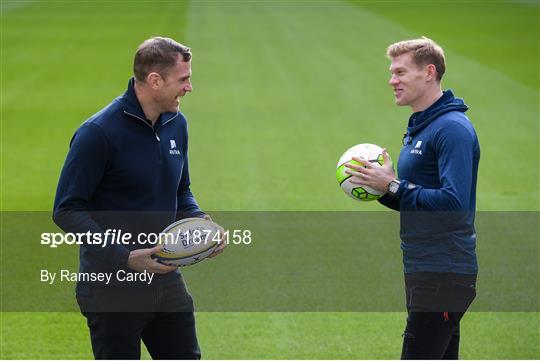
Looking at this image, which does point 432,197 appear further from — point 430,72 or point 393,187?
point 430,72

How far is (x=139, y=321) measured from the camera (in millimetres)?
6059

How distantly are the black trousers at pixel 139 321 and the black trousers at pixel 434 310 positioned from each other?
1.36 metres

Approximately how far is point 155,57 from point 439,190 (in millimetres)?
1837

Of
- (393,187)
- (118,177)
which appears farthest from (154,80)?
(393,187)

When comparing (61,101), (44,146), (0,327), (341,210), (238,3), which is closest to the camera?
(0,327)

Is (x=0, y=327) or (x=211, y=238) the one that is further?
(x=0, y=327)

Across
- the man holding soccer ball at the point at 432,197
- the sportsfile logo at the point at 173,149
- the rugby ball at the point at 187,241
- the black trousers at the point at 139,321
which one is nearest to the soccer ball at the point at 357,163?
the man holding soccer ball at the point at 432,197

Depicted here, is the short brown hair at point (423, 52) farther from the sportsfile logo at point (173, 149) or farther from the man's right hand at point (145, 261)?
the man's right hand at point (145, 261)

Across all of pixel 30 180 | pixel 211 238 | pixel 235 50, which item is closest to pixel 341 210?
pixel 30 180

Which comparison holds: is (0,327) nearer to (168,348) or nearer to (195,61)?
(168,348)

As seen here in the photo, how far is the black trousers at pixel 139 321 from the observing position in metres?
5.95

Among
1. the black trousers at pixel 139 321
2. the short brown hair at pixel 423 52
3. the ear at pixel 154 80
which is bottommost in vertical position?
the black trousers at pixel 139 321

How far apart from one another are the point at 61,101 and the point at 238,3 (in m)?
26.5

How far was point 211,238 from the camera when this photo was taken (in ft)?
21.1
